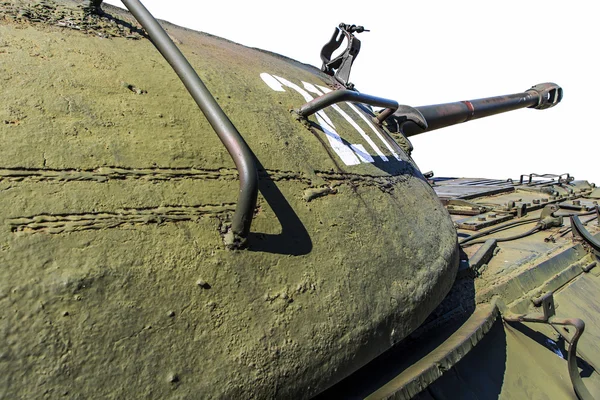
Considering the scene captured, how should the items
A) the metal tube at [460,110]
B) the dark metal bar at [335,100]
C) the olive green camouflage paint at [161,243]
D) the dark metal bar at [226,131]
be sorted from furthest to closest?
the metal tube at [460,110]
the dark metal bar at [335,100]
the dark metal bar at [226,131]
the olive green camouflage paint at [161,243]

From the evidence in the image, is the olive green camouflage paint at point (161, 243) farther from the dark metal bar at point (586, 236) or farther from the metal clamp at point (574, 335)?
the dark metal bar at point (586, 236)

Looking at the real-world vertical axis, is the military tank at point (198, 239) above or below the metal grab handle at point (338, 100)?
below

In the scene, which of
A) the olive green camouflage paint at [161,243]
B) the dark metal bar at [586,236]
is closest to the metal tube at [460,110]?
the dark metal bar at [586,236]

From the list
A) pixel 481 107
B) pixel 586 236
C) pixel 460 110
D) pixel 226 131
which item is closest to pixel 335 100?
pixel 226 131

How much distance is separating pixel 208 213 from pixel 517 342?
1988 millimetres

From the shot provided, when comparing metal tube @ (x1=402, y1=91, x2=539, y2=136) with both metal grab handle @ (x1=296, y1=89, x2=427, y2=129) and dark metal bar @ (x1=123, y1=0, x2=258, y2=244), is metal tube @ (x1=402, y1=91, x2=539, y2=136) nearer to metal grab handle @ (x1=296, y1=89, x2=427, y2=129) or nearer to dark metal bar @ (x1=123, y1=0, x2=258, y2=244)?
metal grab handle @ (x1=296, y1=89, x2=427, y2=129)

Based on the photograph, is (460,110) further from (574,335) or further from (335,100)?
(335,100)

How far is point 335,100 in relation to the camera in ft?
6.62

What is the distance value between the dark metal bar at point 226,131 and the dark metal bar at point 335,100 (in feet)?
2.28

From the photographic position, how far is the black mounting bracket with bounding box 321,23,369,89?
11.9 ft

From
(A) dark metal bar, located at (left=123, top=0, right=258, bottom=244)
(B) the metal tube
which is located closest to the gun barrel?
(B) the metal tube

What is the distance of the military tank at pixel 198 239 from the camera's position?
1.13 meters

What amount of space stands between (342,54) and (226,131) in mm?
2582

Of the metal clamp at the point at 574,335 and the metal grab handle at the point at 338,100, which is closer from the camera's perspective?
the metal grab handle at the point at 338,100
